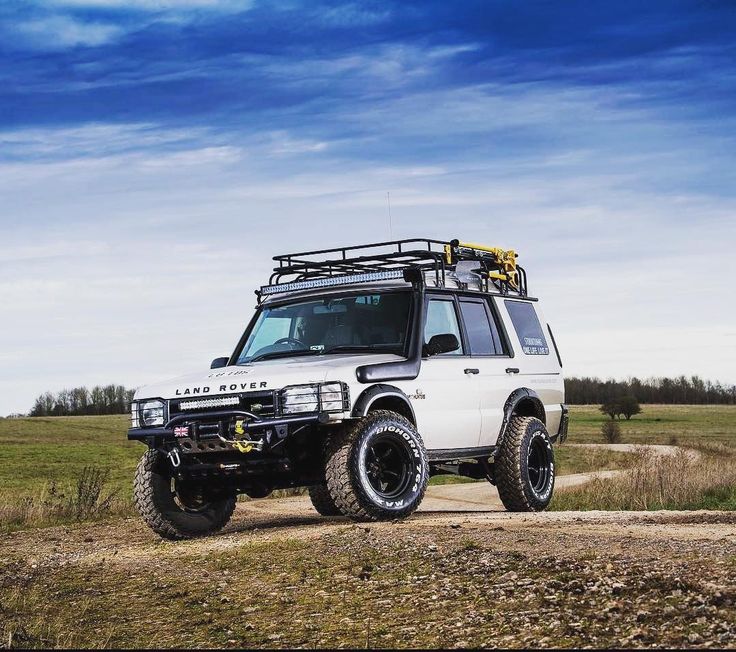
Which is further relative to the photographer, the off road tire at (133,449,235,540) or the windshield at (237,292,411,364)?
the windshield at (237,292,411,364)

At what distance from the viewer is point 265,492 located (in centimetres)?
1203

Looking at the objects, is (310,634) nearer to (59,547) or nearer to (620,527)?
(620,527)

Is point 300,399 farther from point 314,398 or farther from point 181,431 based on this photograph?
point 181,431

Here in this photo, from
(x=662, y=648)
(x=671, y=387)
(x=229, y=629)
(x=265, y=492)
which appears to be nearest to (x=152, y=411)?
(x=265, y=492)

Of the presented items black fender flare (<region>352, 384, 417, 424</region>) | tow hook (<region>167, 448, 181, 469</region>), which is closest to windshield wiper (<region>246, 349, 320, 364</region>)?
black fender flare (<region>352, 384, 417, 424</region>)

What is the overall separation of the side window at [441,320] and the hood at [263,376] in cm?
73

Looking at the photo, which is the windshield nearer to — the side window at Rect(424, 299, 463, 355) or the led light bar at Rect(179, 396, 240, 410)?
the side window at Rect(424, 299, 463, 355)

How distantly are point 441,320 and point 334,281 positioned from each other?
126 cm

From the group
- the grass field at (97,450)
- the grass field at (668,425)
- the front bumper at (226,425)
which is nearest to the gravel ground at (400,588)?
the front bumper at (226,425)

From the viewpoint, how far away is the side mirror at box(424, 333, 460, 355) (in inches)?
489

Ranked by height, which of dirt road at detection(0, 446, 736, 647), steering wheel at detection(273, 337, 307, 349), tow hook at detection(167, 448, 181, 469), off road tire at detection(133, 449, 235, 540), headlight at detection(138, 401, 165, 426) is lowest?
dirt road at detection(0, 446, 736, 647)

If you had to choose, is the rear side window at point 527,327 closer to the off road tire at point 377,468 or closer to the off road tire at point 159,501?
the off road tire at point 377,468

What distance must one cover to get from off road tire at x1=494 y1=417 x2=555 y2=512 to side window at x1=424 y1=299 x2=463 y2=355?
1478 millimetres

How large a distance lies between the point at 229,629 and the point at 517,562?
7.16 ft
